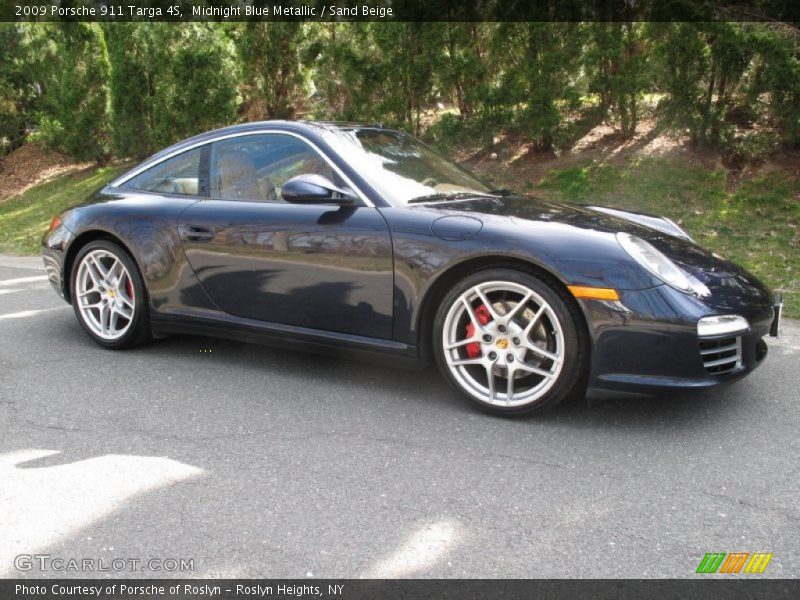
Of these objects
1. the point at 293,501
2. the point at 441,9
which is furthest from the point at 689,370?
the point at 441,9

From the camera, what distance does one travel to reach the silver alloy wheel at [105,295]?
4.77 metres

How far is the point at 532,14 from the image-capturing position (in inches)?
356

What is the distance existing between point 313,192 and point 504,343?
3.94ft

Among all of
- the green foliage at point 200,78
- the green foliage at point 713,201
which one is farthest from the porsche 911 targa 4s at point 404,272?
the green foliage at point 200,78

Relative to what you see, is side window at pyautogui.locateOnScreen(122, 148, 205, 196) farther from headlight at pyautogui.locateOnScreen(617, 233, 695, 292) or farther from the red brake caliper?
headlight at pyautogui.locateOnScreen(617, 233, 695, 292)

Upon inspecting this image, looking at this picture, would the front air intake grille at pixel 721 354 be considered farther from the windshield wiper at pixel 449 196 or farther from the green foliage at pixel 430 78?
the green foliage at pixel 430 78

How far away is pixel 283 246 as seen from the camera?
4008 millimetres

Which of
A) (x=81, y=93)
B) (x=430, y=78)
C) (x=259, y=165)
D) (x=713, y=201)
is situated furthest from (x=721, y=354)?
(x=81, y=93)

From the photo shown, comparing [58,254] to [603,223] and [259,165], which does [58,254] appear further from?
[603,223]

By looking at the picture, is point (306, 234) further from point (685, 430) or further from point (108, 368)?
point (685, 430)

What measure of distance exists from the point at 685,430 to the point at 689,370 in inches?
13.1

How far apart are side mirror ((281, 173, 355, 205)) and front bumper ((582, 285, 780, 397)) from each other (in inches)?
52.8

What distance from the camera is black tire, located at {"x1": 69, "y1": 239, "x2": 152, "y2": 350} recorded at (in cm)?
464

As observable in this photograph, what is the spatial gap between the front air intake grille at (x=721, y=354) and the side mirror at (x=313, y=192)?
1.82m
